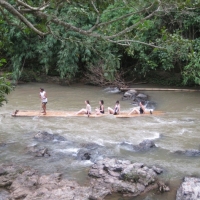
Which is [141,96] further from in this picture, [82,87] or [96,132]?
[96,132]

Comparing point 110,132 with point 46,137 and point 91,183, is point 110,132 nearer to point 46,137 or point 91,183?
point 46,137

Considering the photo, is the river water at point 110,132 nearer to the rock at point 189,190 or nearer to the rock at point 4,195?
the rock at point 189,190

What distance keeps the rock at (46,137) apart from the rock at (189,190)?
4630 millimetres

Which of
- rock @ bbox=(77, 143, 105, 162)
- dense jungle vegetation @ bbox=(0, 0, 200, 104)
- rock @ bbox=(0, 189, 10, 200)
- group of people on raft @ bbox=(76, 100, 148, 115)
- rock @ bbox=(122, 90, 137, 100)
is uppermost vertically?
dense jungle vegetation @ bbox=(0, 0, 200, 104)

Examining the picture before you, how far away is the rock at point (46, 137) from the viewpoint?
395 inches

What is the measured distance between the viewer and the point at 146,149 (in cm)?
906

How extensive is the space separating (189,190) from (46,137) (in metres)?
5.23

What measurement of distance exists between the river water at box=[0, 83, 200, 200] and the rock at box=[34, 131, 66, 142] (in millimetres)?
229

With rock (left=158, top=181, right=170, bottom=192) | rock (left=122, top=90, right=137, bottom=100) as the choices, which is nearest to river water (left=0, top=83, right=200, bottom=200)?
rock (left=158, top=181, right=170, bottom=192)

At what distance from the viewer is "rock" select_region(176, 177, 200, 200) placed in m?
6.17

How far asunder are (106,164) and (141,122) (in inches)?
186

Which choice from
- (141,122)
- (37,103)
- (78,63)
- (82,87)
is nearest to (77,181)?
(141,122)

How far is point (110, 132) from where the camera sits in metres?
10.9

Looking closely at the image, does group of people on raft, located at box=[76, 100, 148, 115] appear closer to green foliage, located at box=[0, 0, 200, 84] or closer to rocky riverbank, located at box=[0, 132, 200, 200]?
green foliage, located at box=[0, 0, 200, 84]
